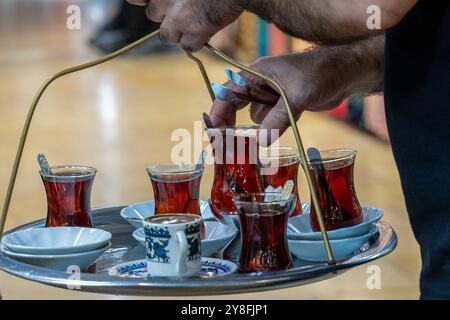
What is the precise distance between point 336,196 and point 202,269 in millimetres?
297

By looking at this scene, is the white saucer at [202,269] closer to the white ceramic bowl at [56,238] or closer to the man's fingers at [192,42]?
the white ceramic bowl at [56,238]

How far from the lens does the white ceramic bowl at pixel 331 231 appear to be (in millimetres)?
1545

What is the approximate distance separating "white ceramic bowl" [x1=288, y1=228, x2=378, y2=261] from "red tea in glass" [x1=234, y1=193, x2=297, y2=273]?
0.07 metres

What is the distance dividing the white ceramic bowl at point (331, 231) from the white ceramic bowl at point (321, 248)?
12 mm

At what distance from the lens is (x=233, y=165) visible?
1.69 meters

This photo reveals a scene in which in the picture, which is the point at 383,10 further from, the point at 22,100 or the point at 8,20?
the point at 8,20

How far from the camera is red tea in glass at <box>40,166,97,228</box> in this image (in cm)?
166

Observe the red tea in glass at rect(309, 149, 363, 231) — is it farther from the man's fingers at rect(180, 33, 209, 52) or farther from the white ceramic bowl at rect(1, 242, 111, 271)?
the white ceramic bowl at rect(1, 242, 111, 271)

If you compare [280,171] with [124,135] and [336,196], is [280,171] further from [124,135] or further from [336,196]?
[124,135]

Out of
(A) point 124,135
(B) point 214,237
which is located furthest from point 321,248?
(A) point 124,135

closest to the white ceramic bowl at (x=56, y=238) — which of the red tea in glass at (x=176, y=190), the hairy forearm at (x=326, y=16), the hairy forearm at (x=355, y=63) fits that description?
the red tea in glass at (x=176, y=190)
